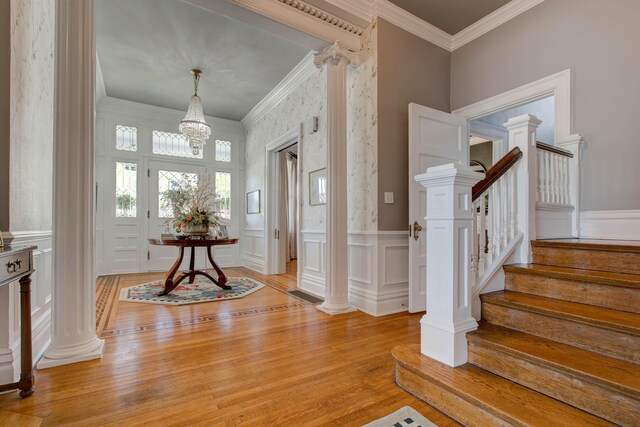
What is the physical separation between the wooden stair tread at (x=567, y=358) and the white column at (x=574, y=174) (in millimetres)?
1649

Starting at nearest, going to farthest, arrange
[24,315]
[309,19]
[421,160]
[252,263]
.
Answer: [24,315], [309,19], [421,160], [252,263]

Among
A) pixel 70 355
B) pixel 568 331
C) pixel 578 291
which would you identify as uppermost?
pixel 578 291

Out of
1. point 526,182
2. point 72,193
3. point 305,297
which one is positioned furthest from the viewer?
point 305,297

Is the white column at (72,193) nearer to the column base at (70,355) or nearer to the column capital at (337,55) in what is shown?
the column base at (70,355)

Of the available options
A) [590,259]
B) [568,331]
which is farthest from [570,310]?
[590,259]

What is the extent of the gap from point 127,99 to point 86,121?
4.06m

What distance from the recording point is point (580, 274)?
1.76 metres

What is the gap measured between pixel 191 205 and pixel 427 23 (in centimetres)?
372

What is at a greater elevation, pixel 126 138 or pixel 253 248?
pixel 126 138

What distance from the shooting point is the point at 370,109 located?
3.23m

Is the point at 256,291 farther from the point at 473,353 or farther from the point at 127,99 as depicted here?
the point at 127,99

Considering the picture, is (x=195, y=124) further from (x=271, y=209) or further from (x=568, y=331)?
(x=568, y=331)

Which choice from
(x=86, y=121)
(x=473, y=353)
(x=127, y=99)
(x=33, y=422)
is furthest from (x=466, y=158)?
(x=127, y=99)

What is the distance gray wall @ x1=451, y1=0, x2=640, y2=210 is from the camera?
2492 mm
